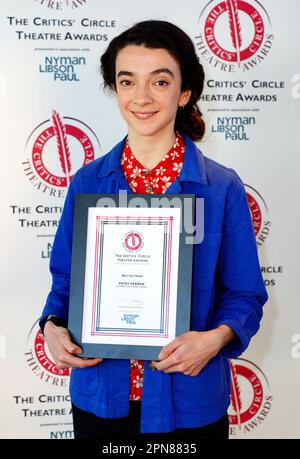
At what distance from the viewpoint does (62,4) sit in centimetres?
167

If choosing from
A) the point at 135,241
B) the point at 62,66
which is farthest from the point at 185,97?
the point at 62,66

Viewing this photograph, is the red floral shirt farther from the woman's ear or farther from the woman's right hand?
the woman's right hand

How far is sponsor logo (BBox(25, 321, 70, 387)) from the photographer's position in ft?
5.85

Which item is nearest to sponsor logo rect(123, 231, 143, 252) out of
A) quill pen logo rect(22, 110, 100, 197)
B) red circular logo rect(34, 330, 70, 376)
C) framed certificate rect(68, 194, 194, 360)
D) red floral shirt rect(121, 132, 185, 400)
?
framed certificate rect(68, 194, 194, 360)

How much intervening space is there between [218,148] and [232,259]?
0.77 m

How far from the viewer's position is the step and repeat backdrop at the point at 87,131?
169 centimetres

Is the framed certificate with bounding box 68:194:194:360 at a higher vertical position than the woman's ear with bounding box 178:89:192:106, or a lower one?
lower

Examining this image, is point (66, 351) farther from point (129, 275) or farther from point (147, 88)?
point (147, 88)

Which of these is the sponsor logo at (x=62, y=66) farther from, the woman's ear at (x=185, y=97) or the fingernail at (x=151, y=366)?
the fingernail at (x=151, y=366)

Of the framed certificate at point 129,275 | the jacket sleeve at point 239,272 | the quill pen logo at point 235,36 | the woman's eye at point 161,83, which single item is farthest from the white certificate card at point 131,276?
the quill pen logo at point 235,36

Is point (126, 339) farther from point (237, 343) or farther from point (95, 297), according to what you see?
point (237, 343)

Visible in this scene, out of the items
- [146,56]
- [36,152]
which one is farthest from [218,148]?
[146,56]

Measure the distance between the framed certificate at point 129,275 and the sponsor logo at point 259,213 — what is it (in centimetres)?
81

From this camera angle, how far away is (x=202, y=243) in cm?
106
